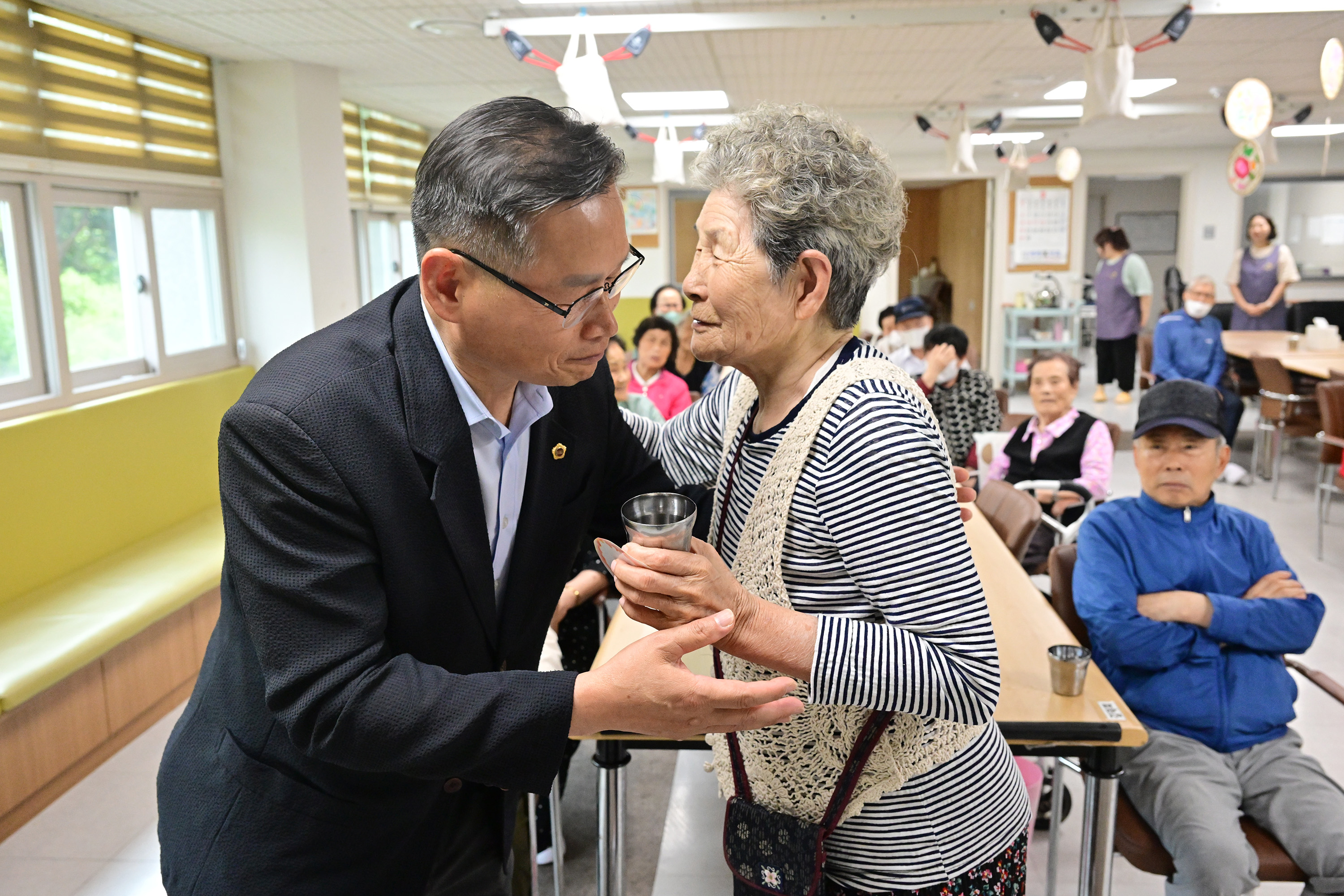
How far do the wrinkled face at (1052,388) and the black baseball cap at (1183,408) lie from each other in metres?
1.74

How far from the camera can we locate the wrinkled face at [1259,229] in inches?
357

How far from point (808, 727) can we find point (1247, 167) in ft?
17.3

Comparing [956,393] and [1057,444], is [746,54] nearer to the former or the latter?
[956,393]

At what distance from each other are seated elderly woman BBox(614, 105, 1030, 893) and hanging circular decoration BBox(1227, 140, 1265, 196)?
194 inches

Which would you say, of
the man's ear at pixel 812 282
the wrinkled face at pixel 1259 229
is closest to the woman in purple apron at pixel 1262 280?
the wrinkled face at pixel 1259 229

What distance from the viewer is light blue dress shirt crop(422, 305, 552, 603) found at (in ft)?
3.76

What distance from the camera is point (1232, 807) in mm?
2012

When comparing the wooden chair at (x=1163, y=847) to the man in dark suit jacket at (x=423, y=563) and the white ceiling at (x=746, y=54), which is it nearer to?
the man in dark suit jacket at (x=423, y=563)

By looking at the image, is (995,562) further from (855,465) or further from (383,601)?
(383,601)

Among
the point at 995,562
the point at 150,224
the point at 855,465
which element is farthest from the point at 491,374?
the point at 150,224

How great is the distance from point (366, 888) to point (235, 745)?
238 mm

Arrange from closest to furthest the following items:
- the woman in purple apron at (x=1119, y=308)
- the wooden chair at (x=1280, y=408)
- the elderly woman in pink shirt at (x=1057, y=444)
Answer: the elderly woman in pink shirt at (x=1057, y=444) < the wooden chair at (x=1280, y=408) < the woman in purple apron at (x=1119, y=308)

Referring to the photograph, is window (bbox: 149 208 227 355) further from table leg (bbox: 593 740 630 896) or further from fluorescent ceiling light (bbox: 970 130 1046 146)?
fluorescent ceiling light (bbox: 970 130 1046 146)

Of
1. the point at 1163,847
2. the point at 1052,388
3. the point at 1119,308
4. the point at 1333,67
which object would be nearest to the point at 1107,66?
the point at 1333,67
